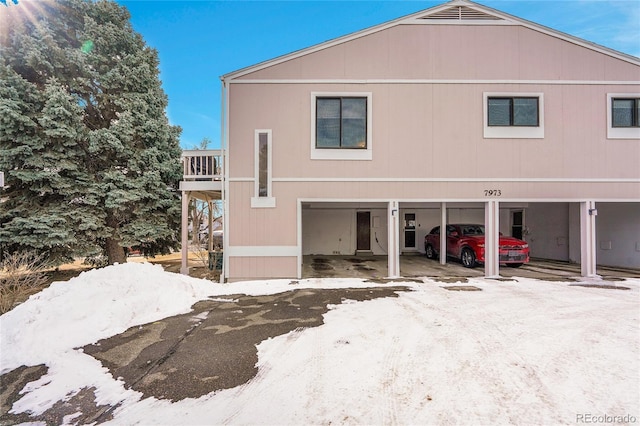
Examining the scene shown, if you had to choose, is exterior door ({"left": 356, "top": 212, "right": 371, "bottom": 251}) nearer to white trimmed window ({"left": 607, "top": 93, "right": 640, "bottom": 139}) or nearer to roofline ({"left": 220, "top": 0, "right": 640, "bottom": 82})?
roofline ({"left": 220, "top": 0, "right": 640, "bottom": 82})

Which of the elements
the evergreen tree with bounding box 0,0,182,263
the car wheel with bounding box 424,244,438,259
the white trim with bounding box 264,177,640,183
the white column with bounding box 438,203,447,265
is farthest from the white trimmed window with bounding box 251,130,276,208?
the car wheel with bounding box 424,244,438,259

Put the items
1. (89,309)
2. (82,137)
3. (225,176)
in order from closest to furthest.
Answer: (89,309) < (225,176) < (82,137)

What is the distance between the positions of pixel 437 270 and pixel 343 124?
222 inches

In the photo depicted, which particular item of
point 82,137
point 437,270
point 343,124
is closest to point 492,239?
point 437,270

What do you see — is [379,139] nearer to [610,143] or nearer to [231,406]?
[610,143]

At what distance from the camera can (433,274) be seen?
9070 millimetres

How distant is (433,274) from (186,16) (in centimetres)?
1123

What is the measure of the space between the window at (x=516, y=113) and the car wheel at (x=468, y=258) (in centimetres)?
438

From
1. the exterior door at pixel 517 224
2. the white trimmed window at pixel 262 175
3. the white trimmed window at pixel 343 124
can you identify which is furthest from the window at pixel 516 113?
the exterior door at pixel 517 224

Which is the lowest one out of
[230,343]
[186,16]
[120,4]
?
[230,343]

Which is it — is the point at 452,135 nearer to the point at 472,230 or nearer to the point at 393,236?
the point at 393,236

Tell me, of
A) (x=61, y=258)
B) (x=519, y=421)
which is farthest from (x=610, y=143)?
(x=61, y=258)

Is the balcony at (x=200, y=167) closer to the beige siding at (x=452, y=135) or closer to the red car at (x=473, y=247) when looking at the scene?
the beige siding at (x=452, y=135)
